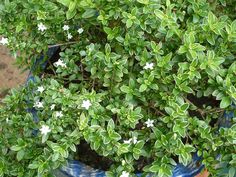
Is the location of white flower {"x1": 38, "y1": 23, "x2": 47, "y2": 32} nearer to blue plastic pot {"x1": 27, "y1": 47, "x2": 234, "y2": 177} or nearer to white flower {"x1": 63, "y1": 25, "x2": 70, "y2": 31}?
white flower {"x1": 63, "y1": 25, "x2": 70, "y2": 31}

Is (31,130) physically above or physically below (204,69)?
below

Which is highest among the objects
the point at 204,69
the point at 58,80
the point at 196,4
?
the point at 196,4

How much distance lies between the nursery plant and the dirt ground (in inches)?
38.2

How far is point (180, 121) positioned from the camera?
1340 mm

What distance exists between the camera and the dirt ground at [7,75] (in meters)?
2.52

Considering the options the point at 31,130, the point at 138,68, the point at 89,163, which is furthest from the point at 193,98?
the point at 31,130

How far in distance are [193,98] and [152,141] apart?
36 centimetres

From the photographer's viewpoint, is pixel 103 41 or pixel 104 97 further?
pixel 103 41

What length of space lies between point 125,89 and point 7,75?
4.28 feet

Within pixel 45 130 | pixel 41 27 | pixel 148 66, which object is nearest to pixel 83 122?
pixel 45 130

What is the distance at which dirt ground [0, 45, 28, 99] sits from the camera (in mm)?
2520

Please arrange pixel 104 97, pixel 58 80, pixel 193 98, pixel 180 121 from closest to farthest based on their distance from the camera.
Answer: pixel 180 121, pixel 104 97, pixel 58 80, pixel 193 98

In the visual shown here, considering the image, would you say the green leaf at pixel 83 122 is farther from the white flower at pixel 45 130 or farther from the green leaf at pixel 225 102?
the green leaf at pixel 225 102

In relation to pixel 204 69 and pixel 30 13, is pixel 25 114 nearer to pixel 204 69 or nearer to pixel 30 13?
pixel 30 13
